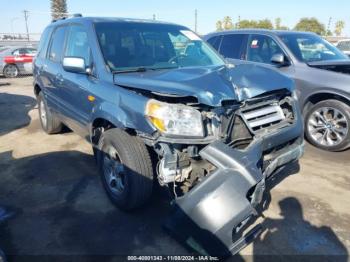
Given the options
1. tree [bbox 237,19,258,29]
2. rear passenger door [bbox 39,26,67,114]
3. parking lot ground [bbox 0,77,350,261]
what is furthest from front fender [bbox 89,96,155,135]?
tree [bbox 237,19,258,29]

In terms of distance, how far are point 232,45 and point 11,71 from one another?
12637 mm

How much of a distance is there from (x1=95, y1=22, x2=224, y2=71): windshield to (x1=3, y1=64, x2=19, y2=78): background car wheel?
13.3 metres

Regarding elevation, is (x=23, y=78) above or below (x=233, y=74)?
below

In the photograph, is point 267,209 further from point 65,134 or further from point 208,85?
point 65,134

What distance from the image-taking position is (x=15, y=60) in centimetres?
1494

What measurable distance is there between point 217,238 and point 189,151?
0.70 meters

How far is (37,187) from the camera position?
393 centimetres

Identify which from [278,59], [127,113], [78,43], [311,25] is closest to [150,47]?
[78,43]

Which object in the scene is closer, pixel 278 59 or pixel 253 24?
pixel 278 59

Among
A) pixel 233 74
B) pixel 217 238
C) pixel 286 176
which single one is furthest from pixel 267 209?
pixel 233 74

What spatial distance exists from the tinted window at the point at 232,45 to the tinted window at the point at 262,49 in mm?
212

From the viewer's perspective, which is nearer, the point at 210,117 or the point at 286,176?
the point at 210,117

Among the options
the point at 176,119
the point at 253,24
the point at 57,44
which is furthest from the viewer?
the point at 253,24

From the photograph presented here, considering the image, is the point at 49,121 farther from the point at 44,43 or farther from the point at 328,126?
the point at 328,126
